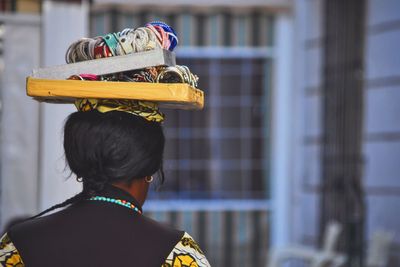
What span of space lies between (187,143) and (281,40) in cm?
147

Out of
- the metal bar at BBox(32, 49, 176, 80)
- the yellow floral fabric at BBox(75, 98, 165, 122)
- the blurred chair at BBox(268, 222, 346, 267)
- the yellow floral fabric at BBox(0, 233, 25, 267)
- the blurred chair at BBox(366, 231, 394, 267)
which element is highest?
the metal bar at BBox(32, 49, 176, 80)

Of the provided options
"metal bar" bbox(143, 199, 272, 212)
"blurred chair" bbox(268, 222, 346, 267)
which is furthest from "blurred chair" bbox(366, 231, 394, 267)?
"metal bar" bbox(143, 199, 272, 212)

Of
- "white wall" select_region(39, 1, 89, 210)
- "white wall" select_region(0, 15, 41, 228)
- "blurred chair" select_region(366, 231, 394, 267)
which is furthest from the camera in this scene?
"blurred chair" select_region(366, 231, 394, 267)

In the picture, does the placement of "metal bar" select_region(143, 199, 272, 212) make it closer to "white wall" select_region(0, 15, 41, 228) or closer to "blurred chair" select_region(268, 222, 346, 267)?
"blurred chair" select_region(268, 222, 346, 267)

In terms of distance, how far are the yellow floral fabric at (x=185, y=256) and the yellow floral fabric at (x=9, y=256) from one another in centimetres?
40

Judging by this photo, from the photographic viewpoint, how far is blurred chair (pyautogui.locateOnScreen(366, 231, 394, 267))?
793cm

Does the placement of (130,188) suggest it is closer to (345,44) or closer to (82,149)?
(82,149)

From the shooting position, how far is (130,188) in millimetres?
2809

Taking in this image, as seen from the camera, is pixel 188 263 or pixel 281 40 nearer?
pixel 188 263

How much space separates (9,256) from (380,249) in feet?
18.3

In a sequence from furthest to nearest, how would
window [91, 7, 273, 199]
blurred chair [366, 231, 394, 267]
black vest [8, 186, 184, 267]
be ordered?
window [91, 7, 273, 199], blurred chair [366, 231, 394, 267], black vest [8, 186, 184, 267]

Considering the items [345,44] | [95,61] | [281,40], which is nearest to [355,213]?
[345,44]

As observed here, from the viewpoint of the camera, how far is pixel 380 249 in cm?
796

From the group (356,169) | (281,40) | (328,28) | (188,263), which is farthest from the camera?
(281,40)
